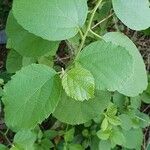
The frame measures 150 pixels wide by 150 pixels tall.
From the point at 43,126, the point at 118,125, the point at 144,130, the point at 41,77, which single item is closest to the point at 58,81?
the point at 41,77

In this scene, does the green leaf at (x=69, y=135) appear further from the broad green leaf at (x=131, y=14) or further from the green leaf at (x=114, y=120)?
the broad green leaf at (x=131, y=14)

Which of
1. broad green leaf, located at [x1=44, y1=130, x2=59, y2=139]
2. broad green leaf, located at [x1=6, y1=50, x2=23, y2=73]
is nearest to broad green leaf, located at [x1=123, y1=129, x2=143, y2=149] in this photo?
broad green leaf, located at [x1=44, y1=130, x2=59, y2=139]

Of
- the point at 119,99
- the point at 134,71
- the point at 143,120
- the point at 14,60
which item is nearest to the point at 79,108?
the point at 134,71

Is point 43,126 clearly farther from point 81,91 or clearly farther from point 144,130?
point 81,91

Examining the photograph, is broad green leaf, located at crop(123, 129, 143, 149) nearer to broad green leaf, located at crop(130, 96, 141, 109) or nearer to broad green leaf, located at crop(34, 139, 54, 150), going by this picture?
broad green leaf, located at crop(130, 96, 141, 109)

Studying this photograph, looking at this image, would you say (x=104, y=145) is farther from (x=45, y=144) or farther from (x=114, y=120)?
(x=45, y=144)
